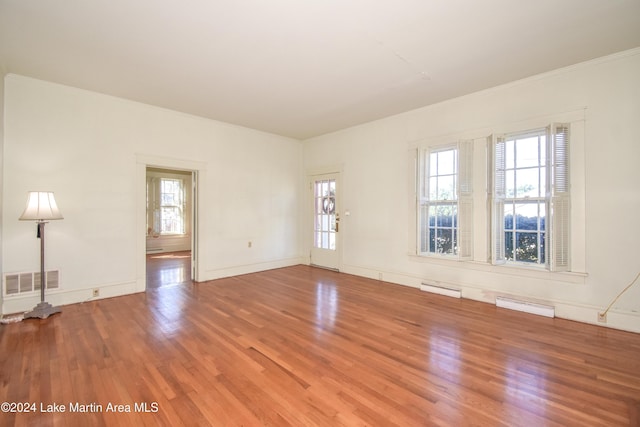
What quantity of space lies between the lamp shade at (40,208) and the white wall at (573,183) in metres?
4.68

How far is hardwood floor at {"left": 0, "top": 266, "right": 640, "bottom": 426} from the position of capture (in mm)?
1840

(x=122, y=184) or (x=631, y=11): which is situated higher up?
(x=631, y=11)

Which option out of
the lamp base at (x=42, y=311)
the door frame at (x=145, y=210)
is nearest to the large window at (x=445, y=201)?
the door frame at (x=145, y=210)

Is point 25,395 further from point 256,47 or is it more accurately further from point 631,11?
point 631,11

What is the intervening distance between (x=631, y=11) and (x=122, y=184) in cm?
607

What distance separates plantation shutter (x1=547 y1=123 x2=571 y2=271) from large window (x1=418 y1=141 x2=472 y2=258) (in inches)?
37.8

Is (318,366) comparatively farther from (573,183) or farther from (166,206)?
(166,206)

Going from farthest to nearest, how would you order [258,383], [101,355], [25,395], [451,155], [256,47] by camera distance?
[451,155]
[256,47]
[101,355]
[258,383]
[25,395]

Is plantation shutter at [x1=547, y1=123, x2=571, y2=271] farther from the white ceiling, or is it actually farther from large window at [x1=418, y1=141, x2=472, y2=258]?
large window at [x1=418, y1=141, x2=472, y2=258]

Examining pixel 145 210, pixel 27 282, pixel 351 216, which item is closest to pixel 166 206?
pixel 145 210

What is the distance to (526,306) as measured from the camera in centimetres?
364

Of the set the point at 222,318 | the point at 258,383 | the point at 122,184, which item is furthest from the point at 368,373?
the point at 122,184

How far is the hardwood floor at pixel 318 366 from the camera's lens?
1.84m

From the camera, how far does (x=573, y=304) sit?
339 cm
